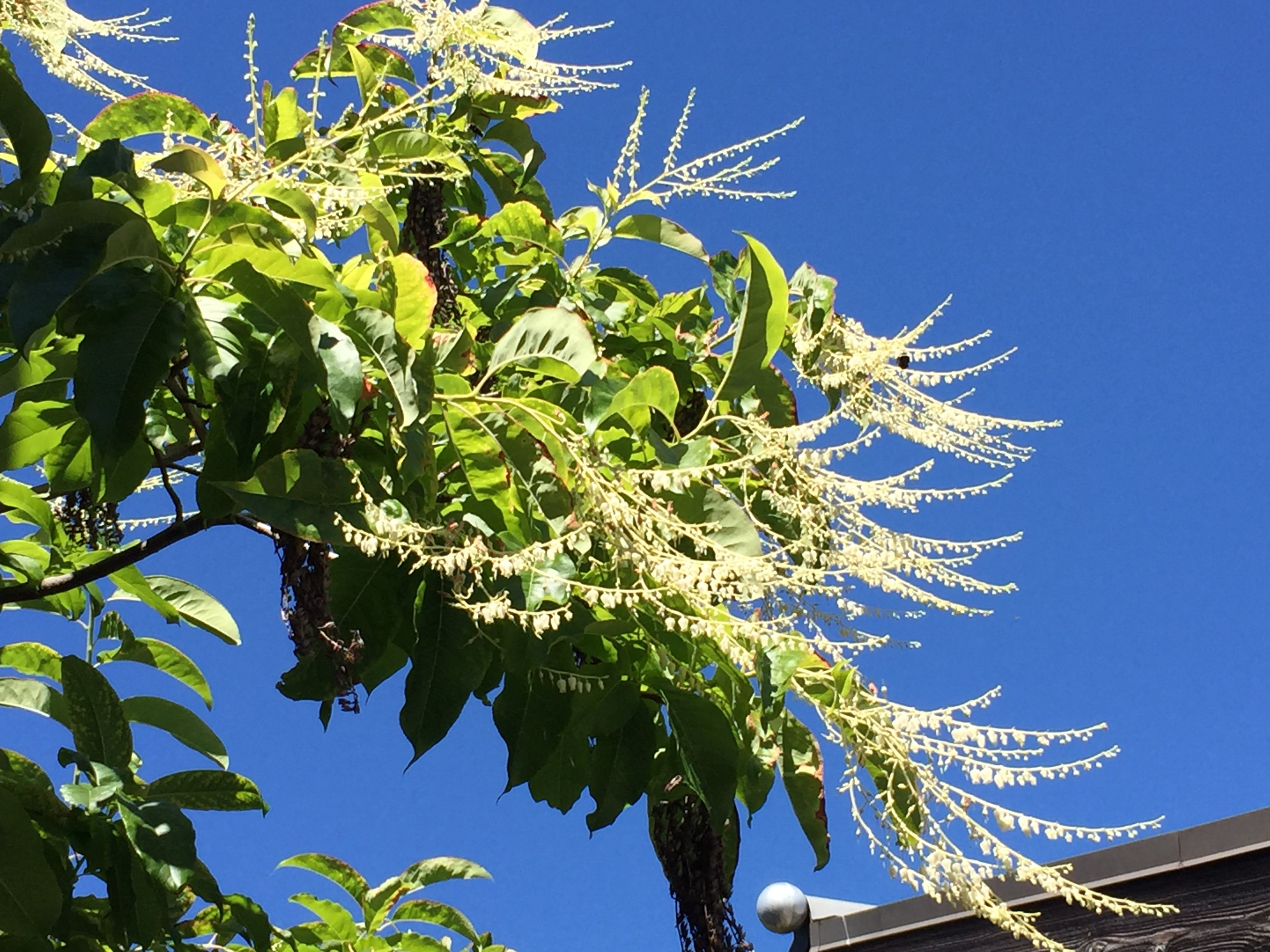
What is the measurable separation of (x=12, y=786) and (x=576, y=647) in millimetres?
818

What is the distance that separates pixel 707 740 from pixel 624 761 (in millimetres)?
209

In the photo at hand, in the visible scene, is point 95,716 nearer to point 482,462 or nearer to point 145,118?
point 482,462

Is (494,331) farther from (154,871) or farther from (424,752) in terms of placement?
(154,871)

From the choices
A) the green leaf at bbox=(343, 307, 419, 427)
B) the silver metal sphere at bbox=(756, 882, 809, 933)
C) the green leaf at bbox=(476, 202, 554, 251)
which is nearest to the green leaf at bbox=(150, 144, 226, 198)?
the green leaf at bbox=(343, 307, 419, 427)

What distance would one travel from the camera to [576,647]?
70.5 inches

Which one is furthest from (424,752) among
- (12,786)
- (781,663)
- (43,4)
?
(43,4)

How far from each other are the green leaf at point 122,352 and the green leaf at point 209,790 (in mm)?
735

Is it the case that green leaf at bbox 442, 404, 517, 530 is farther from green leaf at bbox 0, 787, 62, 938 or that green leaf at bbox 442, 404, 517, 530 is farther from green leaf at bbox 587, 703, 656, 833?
green leaf at bbox 0, 787, 62, 938

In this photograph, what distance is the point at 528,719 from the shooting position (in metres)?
1.77

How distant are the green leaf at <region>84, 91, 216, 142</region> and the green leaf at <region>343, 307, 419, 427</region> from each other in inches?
20.4

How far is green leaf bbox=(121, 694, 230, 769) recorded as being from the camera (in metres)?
2.05

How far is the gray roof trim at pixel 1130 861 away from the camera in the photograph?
2699 millimetres

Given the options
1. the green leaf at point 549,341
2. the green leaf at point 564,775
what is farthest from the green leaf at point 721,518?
the green leaf at point 564,775

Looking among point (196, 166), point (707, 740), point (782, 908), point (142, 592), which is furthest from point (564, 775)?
point (782, 908)
